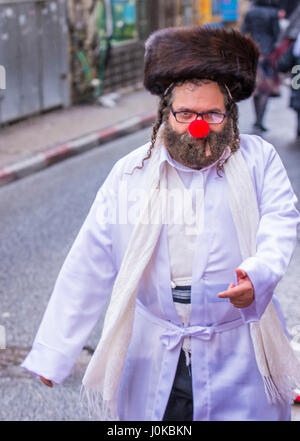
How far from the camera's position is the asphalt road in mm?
3711

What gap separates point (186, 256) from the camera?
2301 millimetres

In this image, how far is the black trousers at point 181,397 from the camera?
2.40 metres

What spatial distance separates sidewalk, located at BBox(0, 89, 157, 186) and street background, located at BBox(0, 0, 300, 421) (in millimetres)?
14

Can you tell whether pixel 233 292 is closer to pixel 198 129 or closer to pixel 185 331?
pixel 185 331

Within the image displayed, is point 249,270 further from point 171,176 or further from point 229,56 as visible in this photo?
point 229,56

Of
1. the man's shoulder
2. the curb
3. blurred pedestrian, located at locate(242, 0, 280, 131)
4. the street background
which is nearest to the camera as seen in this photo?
the man's shoulder

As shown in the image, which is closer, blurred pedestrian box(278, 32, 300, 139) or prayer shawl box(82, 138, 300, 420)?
prayer shawl box(82, 138, 300, 420)

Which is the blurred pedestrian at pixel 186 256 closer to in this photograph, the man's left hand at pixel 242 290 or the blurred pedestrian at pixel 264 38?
the man's left hand at pixel 242 290

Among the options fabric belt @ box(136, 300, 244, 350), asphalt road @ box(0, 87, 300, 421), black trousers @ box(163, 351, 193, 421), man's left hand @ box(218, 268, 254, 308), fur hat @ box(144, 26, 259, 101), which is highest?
fur hat @ box(144, 26, 259, 101)

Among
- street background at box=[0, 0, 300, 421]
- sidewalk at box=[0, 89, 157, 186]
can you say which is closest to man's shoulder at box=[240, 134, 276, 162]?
street background at box=[0, 0, 300, 421]

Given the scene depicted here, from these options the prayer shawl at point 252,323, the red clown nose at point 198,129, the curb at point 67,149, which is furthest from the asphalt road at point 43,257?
the red clown nose at point 198,129

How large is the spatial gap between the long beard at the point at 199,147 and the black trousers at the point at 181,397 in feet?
2.07

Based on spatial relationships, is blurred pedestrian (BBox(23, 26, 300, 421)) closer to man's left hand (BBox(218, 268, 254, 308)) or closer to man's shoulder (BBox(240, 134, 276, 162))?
man's shoulder (BBox(240, 134, 276, 162))

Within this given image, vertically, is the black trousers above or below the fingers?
below
